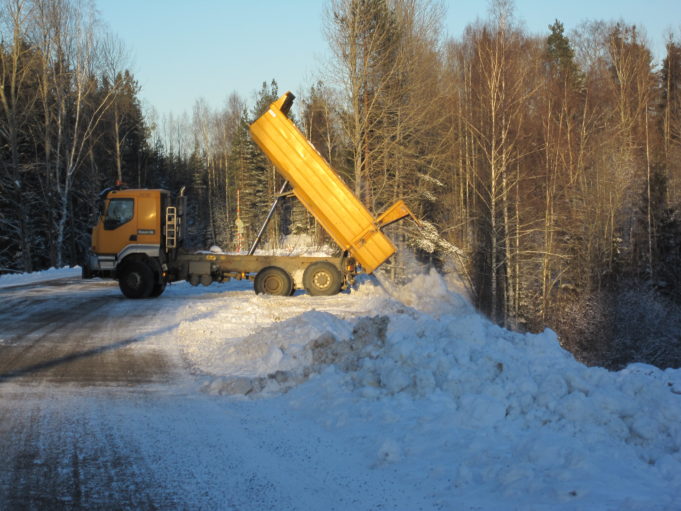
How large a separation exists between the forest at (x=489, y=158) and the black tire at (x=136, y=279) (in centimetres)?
846

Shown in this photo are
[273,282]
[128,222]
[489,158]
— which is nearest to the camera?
[128,222]

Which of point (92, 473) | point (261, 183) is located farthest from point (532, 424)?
point (261, 183)

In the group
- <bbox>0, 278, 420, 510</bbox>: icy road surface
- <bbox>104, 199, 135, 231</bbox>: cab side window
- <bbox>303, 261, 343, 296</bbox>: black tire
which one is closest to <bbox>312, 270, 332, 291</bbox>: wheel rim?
<bbox>303, 261, 343, 296</bbox>: black tire

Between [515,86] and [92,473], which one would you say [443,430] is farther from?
[515,86]

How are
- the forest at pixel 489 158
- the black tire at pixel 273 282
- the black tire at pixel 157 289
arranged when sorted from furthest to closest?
the forest at pixel 489 158 → the black tire at pixel 157 289 → the black tire at pixel 273 282

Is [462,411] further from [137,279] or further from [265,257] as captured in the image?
[137,279]

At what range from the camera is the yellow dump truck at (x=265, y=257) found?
14953mm

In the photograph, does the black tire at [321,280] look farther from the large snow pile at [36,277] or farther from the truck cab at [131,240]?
the large snow pile at [36,277]

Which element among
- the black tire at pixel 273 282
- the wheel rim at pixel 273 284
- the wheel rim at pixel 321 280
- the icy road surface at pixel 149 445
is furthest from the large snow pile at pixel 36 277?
the icy road surface at pixel 149 445

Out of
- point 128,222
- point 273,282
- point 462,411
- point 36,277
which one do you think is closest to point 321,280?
point 273,282

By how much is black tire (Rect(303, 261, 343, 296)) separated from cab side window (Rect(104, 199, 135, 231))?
5066 millimetres

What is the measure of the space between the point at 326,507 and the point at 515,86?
19.7 meters

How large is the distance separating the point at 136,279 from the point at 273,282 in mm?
3703

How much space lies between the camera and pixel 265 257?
16.2m
